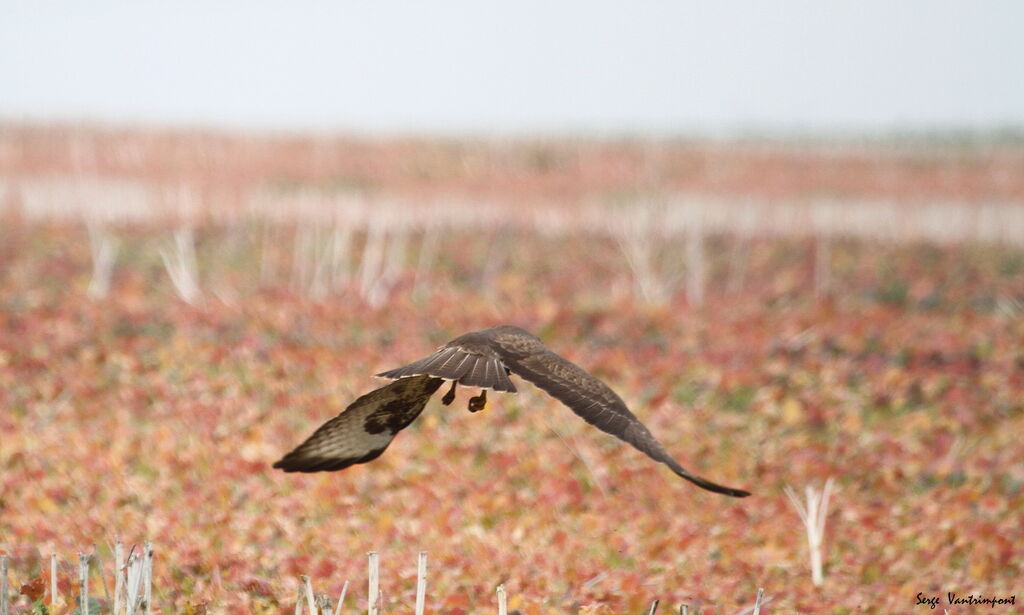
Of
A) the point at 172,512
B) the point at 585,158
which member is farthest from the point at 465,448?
the point at 585,158

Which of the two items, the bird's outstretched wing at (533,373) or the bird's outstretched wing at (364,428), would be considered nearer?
the bird's outstretched wing at (533,373)

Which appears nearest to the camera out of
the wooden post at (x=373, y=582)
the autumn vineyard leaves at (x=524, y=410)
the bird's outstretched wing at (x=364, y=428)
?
the wooden post at (x=373, y=582)

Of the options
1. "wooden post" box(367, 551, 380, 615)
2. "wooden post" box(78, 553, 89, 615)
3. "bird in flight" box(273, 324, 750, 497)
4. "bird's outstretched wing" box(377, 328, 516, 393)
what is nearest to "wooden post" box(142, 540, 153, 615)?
"wooden post" box(78, 553, 89, 615)

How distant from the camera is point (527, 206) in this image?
34.0 meters

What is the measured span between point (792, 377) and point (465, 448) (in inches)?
178

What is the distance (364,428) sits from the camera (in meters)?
6.08

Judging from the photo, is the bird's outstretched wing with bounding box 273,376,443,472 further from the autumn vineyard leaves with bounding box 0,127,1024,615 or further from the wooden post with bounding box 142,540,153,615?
the autumn vineyard leaves with bounding box 0,127,1024,615

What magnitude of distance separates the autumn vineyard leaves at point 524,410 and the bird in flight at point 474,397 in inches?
54.3

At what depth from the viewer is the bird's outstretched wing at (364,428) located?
19.4 ft

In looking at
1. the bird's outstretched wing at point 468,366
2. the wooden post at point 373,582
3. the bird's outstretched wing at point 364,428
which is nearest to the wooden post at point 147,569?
the bird's outstretched wing at point 364,428

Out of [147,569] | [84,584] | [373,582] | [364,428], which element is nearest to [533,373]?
[364,428]

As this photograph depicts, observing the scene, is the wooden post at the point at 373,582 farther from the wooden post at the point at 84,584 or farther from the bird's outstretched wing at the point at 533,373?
the wooden post at the point at 84,584

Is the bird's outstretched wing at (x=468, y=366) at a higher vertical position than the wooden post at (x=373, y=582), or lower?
higher

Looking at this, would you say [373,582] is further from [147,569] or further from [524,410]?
[524,410]
